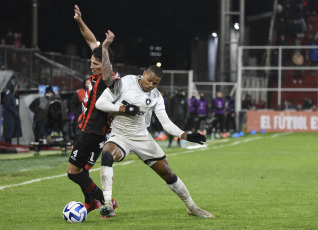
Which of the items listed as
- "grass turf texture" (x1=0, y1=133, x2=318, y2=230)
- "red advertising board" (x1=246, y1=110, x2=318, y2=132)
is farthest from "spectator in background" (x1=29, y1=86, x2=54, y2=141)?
"red advertising board" (x1=246, y1=110, x2=318, y2=132)

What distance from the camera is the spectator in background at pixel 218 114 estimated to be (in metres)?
34.3

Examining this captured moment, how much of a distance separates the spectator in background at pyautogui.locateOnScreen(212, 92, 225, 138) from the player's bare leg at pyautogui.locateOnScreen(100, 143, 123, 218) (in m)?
25.3

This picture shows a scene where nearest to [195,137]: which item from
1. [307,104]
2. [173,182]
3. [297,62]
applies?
[173,182]

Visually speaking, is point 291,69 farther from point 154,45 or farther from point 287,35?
point 154,45

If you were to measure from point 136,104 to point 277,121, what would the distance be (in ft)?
102

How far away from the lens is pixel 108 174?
8812 millimetres

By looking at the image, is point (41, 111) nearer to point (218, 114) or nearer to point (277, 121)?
point (218, 114)

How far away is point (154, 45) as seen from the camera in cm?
6625

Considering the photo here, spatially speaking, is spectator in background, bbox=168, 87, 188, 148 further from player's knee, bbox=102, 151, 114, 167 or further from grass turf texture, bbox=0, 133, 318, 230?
player's knee, bbox=102, 151, 114, 167

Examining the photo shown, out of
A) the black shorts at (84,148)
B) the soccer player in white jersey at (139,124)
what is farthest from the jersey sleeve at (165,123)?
the black shorts at (84,148)

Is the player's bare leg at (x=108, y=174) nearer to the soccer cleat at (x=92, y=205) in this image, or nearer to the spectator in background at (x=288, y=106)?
the soccer cleat at (x=92, y=205)

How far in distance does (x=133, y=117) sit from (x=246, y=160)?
1057 cm

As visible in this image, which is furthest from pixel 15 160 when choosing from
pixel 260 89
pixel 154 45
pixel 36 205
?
pixel 154 45

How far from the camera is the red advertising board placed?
129 feet
